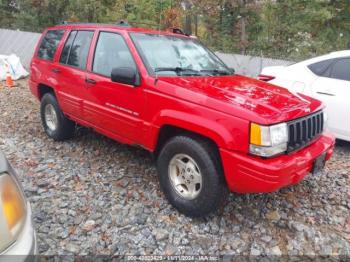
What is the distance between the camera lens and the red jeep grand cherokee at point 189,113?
294cm

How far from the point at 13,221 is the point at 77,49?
3.40 m

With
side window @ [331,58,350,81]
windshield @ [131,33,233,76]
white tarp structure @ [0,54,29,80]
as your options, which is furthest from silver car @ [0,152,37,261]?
white tarp structure @ [0,54,29,80]

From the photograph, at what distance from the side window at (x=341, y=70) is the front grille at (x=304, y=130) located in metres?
2.20

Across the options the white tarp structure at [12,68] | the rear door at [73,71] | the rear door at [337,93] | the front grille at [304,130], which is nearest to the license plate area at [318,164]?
the front grille at [304,130]

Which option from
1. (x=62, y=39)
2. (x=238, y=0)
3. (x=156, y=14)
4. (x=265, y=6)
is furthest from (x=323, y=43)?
(x=156, y=14)

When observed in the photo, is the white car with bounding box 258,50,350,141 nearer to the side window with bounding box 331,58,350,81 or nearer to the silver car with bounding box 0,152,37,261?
the side window with bounding box 331,58,350,81

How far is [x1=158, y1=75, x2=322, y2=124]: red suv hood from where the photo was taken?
2965 millimetres

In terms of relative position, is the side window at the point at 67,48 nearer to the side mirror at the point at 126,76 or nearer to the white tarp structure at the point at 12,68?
the side mirror at the point at 126,76

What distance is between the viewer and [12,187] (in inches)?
73.8

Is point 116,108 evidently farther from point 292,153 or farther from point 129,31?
point 292,153

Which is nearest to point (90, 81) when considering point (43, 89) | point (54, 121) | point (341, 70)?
point (54, 121)

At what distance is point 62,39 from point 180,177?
296 cm

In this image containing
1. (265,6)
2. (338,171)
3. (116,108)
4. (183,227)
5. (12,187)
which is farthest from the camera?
(265,6)

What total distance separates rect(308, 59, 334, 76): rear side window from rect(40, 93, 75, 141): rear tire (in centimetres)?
405
